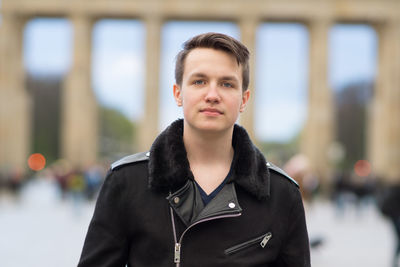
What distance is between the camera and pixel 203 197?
2328 mm

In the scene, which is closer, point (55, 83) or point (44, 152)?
point (44, 152)

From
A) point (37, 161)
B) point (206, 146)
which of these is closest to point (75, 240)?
point (206, 146)

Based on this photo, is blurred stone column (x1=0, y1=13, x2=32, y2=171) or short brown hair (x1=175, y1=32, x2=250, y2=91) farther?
blurred stone column (x1=0, y1=13, x2=32, y2=171)

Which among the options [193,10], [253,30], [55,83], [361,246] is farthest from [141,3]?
[55,83]

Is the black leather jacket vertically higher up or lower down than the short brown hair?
lower down

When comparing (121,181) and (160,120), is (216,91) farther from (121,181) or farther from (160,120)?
(160,120)

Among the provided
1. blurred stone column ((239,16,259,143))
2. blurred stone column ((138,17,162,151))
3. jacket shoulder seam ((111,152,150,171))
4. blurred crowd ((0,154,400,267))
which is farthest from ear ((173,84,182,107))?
blurred stone column ((138,17,162,151))

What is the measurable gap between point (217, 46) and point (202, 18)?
36.1 m

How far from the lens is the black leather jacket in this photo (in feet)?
7.29

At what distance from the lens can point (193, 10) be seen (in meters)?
37.2

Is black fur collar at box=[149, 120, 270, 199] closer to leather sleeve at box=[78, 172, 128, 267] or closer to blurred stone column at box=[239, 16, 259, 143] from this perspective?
leather sleeve at box=[78, 172, 128, 267]

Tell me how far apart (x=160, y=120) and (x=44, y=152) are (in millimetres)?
39011

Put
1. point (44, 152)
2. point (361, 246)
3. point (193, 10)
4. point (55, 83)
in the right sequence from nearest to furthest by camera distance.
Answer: point (361, 246) → point (193, 10) → point (44, 152) → point (55, 83)

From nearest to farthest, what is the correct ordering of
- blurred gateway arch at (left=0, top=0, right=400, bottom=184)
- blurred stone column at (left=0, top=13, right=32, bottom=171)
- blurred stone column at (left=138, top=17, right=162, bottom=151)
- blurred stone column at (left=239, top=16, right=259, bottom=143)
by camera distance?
blurred stone column at (left=239, top=16, right=259, bottom=143) → blurred gateway arch at (left=0, top=0, right=400, bottom=184) → blurred stone column at (left=0, top=13, right=32, bottom=171) → blurred stone column at (left=138, top=17, right=162, bottom=151)
